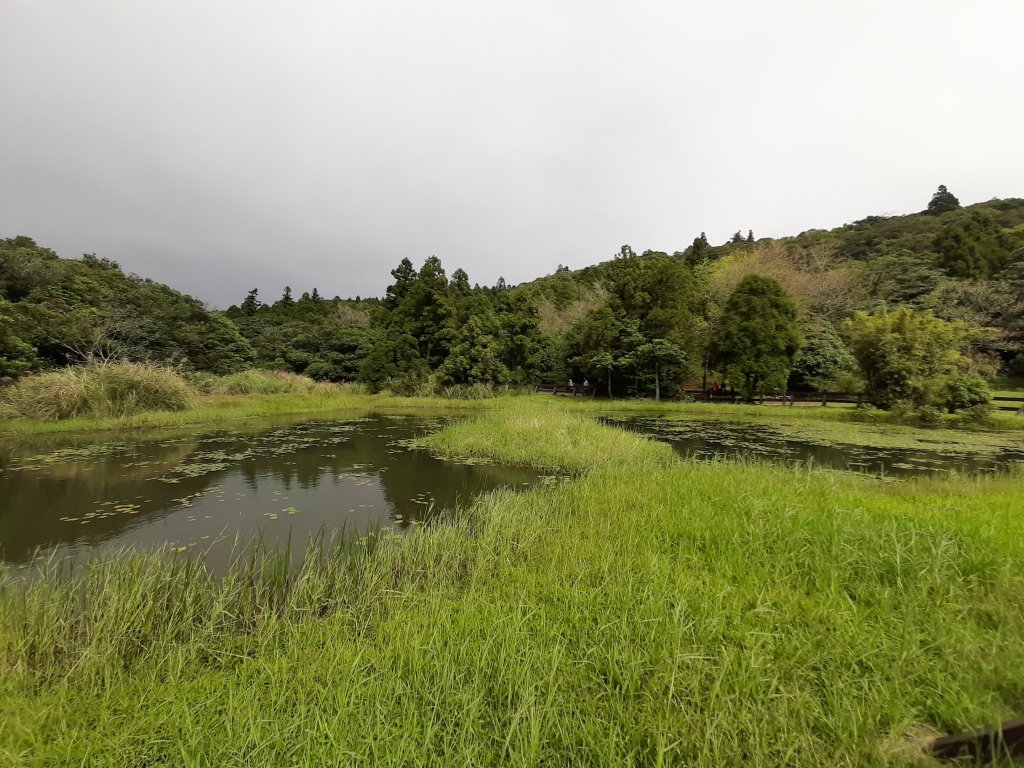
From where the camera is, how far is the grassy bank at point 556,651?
2066 millimetres

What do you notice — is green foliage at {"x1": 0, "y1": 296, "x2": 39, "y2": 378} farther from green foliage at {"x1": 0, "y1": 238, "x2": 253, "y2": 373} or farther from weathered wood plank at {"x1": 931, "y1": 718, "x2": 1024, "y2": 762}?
weathered wood plank at {"x1": 931, "y1": 718, "x2": 1024, "y2": 762}

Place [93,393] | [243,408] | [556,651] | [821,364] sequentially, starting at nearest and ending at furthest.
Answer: [556,651]
[93,393]
[243,408]
[821,364]

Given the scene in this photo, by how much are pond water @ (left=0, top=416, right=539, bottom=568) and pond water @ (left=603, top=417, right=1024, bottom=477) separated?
21.8 feet

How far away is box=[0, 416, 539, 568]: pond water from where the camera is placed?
5980 millimetres

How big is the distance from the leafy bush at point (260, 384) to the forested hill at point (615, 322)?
2199 millimetres

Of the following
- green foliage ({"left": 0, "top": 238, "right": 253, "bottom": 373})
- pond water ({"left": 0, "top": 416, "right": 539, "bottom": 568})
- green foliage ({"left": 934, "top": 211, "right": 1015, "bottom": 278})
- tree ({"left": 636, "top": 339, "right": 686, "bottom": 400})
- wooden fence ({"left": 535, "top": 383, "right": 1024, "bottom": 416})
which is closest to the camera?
pond water ({"left": 0, "top": 416, "right": 539, "bottom": 568})

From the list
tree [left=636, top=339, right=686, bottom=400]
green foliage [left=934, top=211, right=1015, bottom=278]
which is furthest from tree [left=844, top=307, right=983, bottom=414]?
green foliage [left=934, top=211, right=1015, bottom=278]

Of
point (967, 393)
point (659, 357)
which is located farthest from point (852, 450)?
point (659, 357)

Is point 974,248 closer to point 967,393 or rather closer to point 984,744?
point 967,393

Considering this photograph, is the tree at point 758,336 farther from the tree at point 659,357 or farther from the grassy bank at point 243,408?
the grassy bank at point 243,408

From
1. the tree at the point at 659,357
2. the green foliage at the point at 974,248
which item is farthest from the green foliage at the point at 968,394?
the green foliage at the point at 974,248

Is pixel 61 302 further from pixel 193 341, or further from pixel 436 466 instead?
pixel 436 466

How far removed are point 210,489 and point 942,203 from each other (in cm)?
9354

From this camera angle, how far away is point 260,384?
23266mm
